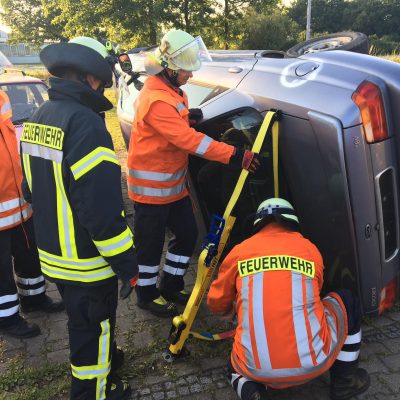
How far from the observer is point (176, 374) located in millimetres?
2594

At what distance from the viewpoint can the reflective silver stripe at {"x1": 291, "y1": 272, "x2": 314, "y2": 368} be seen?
2.04m

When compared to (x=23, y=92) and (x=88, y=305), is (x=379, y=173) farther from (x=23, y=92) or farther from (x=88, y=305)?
(x=23, y=92)

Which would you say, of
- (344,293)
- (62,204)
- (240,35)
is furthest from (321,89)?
(240,35)

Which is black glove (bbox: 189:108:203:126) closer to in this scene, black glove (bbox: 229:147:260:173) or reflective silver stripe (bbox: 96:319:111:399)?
black glove (bbox: 229:147:260:173)

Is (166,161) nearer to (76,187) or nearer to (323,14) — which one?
(76,187)

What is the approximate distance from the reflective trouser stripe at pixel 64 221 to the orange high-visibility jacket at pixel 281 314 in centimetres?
83

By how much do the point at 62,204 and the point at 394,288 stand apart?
2.01m

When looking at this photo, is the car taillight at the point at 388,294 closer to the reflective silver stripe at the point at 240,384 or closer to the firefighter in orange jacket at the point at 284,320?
the firefighter in orange jacket at the point at 284,320

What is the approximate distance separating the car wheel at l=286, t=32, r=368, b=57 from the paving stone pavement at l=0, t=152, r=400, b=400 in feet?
7.06

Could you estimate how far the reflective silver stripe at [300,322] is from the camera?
2.04 meters

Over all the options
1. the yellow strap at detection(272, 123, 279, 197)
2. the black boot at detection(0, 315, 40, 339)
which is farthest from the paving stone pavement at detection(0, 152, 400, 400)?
the yellow strap at detection(272, 123, 279, 197)

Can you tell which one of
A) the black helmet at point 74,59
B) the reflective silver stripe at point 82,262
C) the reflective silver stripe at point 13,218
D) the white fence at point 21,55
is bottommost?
the white fence at point 21,55

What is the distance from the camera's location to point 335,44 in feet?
13.2

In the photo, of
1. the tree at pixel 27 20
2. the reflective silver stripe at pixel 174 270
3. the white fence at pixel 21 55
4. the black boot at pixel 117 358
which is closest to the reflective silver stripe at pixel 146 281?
the reflective silver stripe at pixel 174 270
